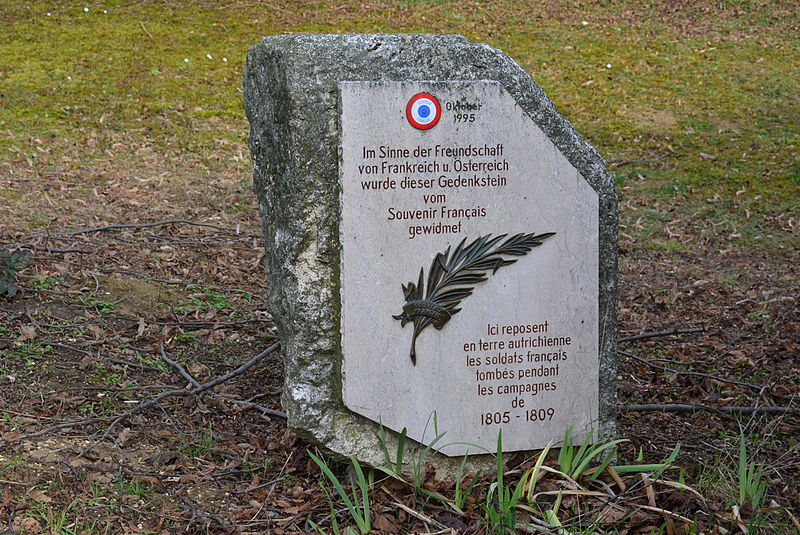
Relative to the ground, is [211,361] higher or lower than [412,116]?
lower

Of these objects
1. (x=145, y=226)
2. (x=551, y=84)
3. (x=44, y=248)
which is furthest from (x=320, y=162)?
(x=551, y=84)

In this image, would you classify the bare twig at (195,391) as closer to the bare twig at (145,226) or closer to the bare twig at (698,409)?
the bare twig at (698,409)

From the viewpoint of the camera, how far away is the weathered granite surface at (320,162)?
3344 mm

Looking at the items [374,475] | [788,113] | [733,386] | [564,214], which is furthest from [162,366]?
[788,113]

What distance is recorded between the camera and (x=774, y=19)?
13.2 metres

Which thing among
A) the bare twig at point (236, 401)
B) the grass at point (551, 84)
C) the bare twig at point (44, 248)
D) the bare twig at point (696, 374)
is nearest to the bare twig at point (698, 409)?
the bare twig at point (696, 374)

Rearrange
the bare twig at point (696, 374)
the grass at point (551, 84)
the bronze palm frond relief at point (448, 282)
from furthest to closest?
the grass at point (551, 84), the bare twig at point (696, 374), the bronze palm frond relief at point (448, 282)

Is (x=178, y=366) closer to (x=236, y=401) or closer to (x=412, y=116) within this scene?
(x=236, y=401)

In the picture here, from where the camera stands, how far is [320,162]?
3.36 meters

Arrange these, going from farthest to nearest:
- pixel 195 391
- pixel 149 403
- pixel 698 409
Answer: pixel 698 409, pixel 195 391, pixel 149 403

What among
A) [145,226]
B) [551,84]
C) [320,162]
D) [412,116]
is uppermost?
[412,116]

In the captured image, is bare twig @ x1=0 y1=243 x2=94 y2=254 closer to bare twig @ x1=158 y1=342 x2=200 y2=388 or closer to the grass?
the grass

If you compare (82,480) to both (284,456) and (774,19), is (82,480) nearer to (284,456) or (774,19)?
(284,456)

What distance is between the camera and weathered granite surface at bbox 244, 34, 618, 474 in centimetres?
334
